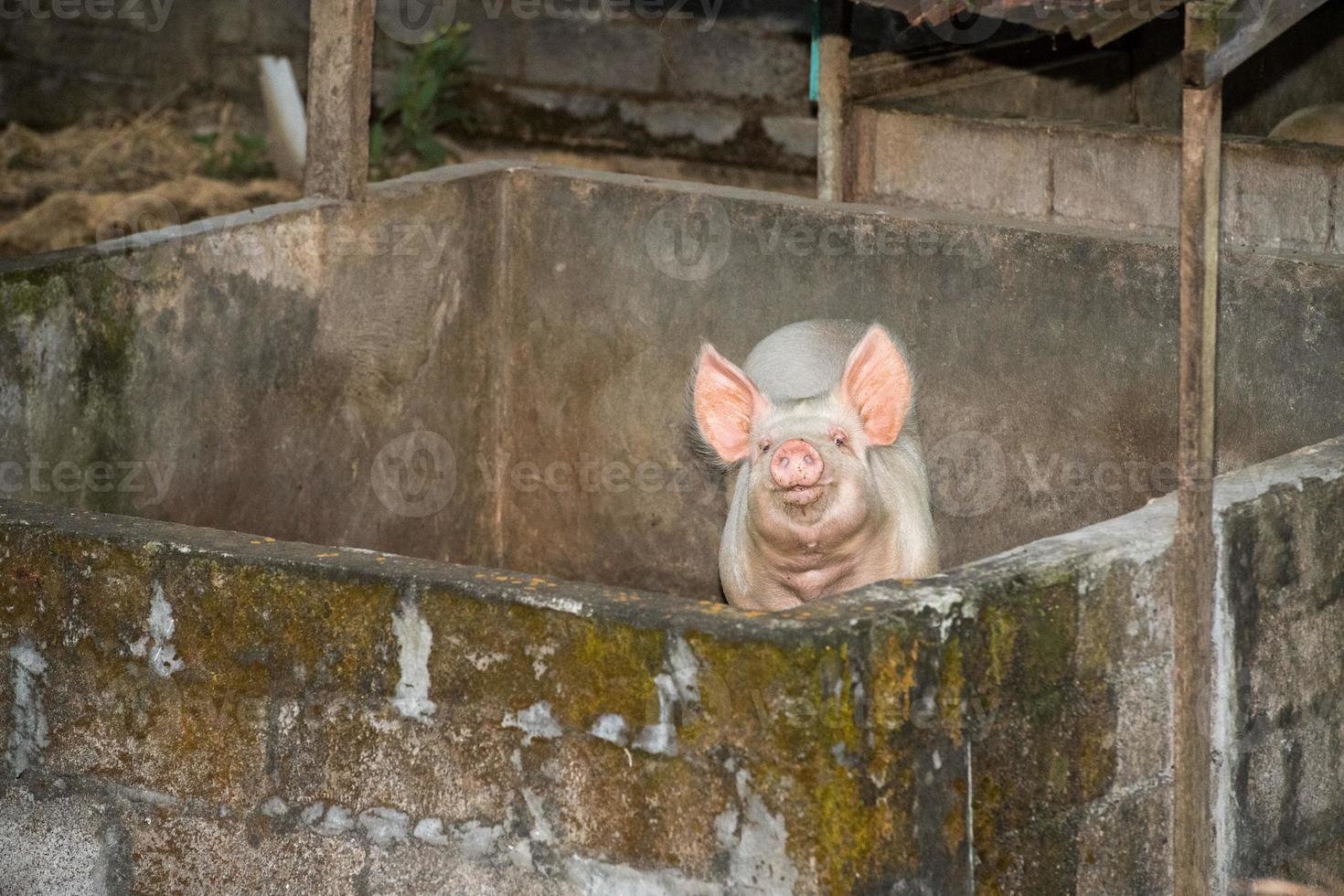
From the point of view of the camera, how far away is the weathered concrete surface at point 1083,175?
7289 millimetres

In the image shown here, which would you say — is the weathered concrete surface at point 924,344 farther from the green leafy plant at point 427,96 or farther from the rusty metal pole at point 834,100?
the green leafy plant at point 427,96

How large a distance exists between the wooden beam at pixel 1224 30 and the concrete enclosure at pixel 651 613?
100 centimetres

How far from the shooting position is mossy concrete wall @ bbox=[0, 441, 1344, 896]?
421 cm

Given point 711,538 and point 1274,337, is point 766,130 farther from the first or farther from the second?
point 1274,337

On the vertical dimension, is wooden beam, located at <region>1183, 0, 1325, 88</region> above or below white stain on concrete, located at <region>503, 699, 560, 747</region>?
above

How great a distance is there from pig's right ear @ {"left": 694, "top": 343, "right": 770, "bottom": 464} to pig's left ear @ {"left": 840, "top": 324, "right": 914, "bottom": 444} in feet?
0.85

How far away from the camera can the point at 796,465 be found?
5.90 metres

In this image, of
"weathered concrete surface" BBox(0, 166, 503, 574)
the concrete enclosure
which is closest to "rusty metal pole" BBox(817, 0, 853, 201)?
the concrete enclosure

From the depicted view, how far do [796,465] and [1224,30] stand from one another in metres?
1.80

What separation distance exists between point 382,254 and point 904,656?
12.2ft

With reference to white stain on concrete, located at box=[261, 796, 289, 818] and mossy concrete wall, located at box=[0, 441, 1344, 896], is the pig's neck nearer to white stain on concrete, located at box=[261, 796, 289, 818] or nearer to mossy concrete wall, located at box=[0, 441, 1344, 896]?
mossy concrete wall, located at box=[0, 441, 1344, 896]

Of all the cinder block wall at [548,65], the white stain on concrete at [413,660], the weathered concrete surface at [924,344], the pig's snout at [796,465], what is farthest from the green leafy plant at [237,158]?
the white stain on concrete at [413,660]

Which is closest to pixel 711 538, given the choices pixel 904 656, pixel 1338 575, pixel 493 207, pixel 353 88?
pixel 493 207

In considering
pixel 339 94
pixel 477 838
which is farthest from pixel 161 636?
pixel 339 94
